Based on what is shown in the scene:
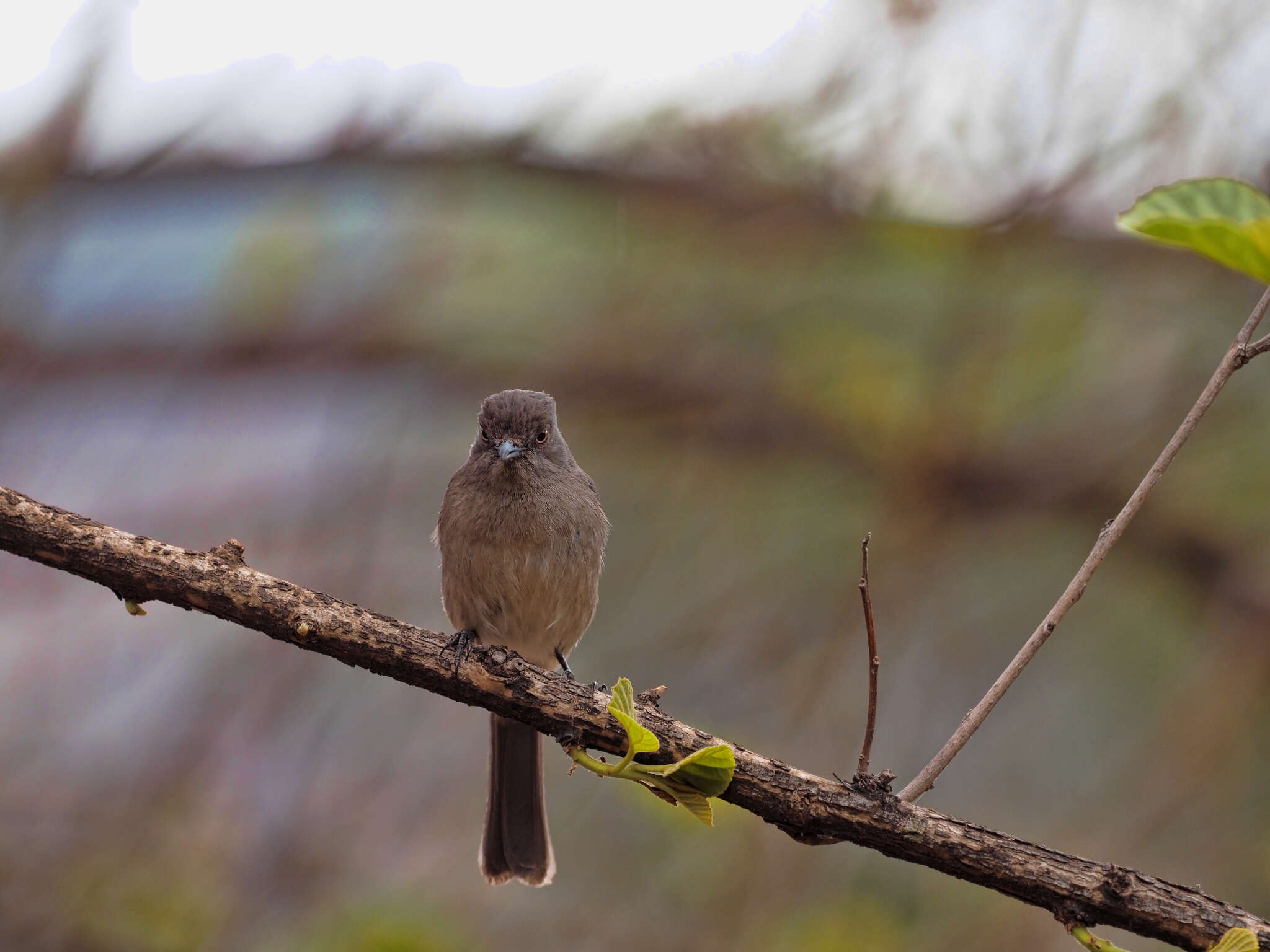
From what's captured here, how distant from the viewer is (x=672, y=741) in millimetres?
2715

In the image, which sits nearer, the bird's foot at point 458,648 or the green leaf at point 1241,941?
the green leaf at point 1241,941

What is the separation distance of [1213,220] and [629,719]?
1.36 meters

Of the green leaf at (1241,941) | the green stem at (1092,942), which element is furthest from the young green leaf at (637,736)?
the green leaf at (1241,941)

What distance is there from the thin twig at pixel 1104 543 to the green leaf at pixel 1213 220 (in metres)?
A: 0.44

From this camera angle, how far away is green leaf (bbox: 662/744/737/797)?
2.34 meters

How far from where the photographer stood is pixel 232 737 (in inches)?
222

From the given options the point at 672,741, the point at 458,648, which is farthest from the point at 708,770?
the point at 458,648

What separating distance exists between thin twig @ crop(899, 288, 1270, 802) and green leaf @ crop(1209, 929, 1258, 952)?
59cm

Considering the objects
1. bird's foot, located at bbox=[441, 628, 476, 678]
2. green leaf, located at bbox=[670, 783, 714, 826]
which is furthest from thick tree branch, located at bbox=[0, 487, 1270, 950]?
green leaf, located at bbox=[670, 783, 714, 826]

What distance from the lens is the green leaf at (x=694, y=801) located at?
2.39 meters

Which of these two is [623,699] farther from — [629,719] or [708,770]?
[708,770]

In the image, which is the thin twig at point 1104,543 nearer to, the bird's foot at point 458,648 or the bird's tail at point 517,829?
the bird's foot at point 458,648

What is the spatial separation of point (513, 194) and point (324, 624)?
15.3ft

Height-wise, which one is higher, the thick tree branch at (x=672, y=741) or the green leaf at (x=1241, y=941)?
the thick tree branch at (x=672, y=741)
